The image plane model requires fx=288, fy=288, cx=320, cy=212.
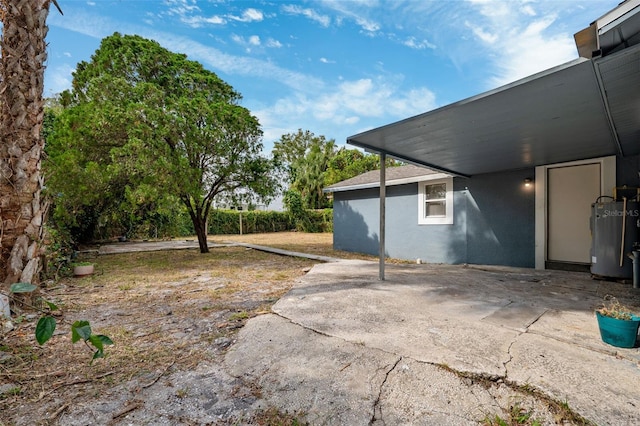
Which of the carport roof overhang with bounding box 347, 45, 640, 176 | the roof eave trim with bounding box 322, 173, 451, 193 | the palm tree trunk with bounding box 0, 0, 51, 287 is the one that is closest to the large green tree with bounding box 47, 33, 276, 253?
the roof eave trim with bounding box 322, 173, 451, 193

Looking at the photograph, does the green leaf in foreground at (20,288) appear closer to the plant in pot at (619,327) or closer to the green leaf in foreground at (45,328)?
the green leaf in foreground at (45,328)

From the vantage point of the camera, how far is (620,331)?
95.7 inches

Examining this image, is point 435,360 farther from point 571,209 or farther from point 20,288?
point 571,209

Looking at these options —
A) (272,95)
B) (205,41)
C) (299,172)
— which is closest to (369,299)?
(205,41)

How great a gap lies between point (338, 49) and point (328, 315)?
27.5 feet

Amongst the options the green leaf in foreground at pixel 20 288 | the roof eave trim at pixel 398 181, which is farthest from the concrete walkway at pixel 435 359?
the roof eave trim at pixel 398 181

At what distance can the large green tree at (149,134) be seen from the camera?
733cm

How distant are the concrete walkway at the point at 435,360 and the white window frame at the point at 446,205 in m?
4.08

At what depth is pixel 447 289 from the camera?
4613 millimetres

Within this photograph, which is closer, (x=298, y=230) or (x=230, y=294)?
(x=230, y=294)

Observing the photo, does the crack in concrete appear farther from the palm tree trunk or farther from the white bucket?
the palm tree trunk

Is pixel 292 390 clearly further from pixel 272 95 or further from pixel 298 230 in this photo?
pixel 298 230

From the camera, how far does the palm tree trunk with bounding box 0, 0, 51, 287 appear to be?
137 inches

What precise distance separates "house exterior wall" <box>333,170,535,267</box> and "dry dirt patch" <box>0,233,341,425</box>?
4948 millimetres
